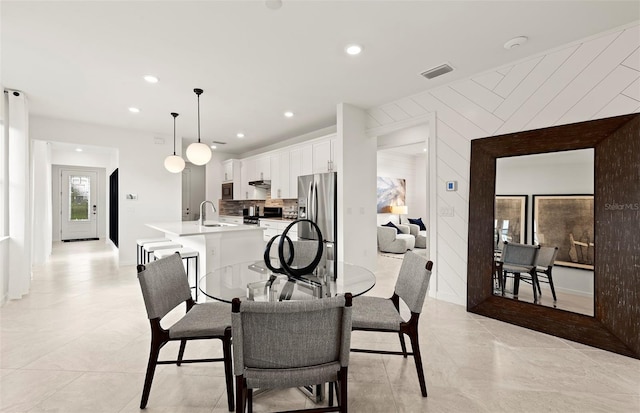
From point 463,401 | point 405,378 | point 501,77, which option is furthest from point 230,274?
point 501,77

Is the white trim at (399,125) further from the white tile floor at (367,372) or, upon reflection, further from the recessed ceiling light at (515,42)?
the white tile floor at (367,372)

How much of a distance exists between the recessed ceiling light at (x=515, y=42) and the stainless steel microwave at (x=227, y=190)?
261 inches

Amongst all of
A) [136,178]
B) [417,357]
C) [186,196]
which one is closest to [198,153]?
[136,178]

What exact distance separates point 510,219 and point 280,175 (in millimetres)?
4379

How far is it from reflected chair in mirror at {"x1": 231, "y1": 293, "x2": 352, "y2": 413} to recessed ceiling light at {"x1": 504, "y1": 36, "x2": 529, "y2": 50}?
2.79 m

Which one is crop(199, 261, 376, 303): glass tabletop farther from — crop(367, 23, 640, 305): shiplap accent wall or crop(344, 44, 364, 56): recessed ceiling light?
crop(344, 44, 364, 56): recessed ceiling light

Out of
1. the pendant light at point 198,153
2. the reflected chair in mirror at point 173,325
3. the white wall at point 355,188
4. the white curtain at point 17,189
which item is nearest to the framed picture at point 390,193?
the white wall at point 355,188

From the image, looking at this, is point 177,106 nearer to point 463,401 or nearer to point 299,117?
point 299,117

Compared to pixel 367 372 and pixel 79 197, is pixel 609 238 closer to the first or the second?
pixel 367 372

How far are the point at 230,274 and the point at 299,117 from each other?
3.42 metres

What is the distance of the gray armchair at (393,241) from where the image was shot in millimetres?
6781

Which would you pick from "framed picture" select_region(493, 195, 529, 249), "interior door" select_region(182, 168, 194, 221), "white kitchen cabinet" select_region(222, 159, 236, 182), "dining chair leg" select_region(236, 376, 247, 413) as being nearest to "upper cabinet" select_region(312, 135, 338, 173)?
"framed picture" select_region(493, 195, 529, 249)

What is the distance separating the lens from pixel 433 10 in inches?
88.6

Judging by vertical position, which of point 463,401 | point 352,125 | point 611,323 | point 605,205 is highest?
point 352,125
